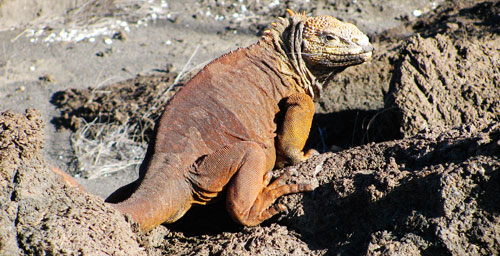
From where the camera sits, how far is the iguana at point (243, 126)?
3707 mm

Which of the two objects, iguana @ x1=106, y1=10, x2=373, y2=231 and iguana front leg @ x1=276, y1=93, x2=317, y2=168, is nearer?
iguana @ x1=106, y1=10, x2=373, y2=231

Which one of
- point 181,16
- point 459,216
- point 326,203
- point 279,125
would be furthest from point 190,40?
point 459,216

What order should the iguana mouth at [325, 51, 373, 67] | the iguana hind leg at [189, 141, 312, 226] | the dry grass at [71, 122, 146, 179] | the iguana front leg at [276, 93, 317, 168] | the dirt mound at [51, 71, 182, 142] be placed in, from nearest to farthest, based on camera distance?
the iguana hind leg at [189, 141, 312, 226] → the iguana front leg at [276, 93, 317, 168] → the iguana mouth at [325, 51, 373, 67] → the dry grass at [71, 122, 146, 179] → the dirt mound at [51, 71, 182, 142]

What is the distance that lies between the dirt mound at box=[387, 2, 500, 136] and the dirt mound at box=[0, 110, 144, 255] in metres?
2.57

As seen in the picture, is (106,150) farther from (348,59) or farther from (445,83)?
(445,83)

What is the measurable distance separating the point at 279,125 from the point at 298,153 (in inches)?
12.1

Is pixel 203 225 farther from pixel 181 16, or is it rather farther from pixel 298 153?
A: pixel 181 16

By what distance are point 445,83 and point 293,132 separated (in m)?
1.41

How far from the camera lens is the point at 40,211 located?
9.40 ft

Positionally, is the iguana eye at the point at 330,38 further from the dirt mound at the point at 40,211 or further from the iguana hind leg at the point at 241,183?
the dirt mound at the point at 40,211

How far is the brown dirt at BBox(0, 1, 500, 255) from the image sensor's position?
107 inches

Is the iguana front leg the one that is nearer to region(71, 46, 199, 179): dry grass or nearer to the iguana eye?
the iguana eye

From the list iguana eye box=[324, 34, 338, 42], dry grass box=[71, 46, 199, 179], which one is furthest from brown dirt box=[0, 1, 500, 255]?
dry grass box=[71, 46, 199, 179]

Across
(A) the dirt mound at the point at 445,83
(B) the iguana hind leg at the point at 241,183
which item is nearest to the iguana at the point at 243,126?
(B) the iguana hind leg at the point at 241,183
